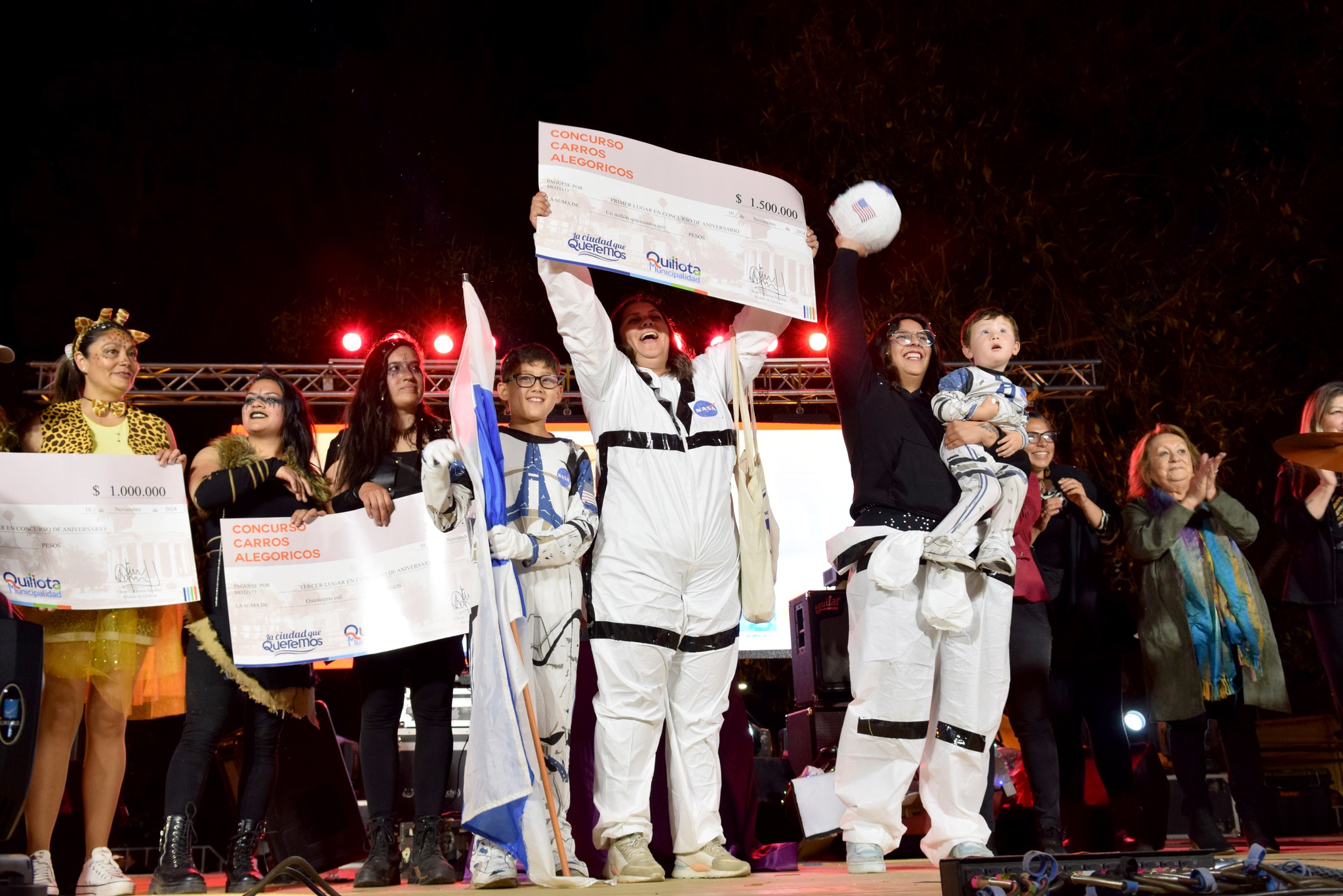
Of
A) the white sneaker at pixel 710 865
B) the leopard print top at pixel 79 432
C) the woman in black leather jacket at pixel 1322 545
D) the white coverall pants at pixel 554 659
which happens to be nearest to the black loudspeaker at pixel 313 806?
the leopard print top at pixel 79 432

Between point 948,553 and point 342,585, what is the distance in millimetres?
1948

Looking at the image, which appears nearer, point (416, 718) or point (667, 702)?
point (667, 702)

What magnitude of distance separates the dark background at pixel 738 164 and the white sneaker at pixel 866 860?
5292mm

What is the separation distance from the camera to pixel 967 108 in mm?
9547

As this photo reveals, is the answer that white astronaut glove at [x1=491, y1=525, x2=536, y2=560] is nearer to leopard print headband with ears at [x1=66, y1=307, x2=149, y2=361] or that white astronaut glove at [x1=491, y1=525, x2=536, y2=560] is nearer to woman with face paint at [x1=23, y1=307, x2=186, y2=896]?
woman with face paint at [x1=23, y1=307, x2=186, y2=896]

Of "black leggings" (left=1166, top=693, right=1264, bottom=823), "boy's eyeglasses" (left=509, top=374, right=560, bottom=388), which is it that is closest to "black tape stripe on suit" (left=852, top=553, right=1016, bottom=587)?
"boy's eyeglasses" (left=509, top=374, right=560, bottom=388)

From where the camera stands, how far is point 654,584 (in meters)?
A: 3.53

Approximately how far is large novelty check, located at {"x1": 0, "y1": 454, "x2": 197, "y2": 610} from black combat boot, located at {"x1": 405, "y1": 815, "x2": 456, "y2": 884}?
1.04m

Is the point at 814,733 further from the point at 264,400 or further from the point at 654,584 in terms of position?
the point at 264,400

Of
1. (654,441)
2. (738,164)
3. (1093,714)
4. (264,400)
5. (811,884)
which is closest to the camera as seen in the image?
(811,884)

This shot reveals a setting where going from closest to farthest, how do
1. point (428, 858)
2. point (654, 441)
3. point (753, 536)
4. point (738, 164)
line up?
1. point (428, 858)
2. point (654, 441)
3. point (753, 536)
4. point (738, 164)

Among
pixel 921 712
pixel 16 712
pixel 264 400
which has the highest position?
pixel 264 400

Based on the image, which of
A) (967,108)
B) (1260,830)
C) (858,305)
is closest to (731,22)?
(967,108)

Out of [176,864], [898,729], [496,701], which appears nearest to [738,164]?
[898,729]
